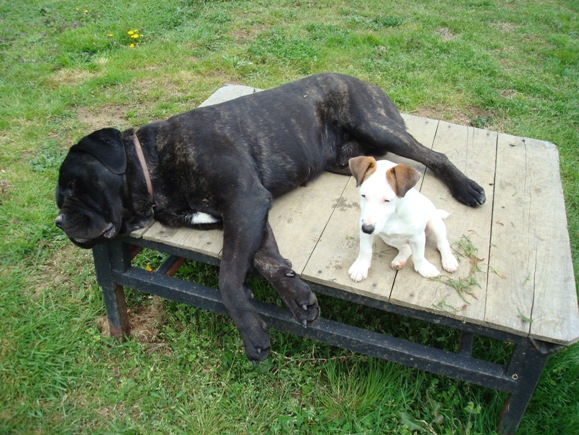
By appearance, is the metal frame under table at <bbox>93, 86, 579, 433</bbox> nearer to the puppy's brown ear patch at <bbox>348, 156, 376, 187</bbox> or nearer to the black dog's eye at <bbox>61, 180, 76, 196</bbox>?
the black dog's eye at <bbox>61, 180, 76, 196</bbox>

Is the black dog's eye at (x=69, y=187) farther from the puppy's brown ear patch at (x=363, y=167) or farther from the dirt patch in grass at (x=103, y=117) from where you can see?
the dirt patch in grass at (x=103, y=117)

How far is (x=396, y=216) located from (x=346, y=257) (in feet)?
1.62

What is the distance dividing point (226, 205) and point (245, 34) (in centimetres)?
500

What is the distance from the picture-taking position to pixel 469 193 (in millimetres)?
3229


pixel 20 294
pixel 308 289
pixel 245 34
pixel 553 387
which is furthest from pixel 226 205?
pixel 245 34

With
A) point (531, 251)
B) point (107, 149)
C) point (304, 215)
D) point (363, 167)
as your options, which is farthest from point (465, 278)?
point (107, 149)

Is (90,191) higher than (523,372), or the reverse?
(90,191)

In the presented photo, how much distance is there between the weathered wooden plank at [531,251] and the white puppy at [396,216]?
322mm

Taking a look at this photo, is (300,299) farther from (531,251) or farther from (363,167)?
(531,251)

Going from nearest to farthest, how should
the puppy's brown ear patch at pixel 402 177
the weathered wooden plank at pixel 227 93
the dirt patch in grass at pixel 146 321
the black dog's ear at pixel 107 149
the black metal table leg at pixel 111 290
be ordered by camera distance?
the puppy's brown ear patch at pixel 402 177, the black dog's ear at pixel 107 149, the black metal table leg at pixel 111 290, the dirt patch in grass at pixel 146 321, the weathered wooden plank at pixel 227 93

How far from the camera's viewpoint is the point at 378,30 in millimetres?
7340

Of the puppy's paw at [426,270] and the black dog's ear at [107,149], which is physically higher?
the black dog's ear at [107,149]

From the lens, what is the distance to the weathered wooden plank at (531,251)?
246cm

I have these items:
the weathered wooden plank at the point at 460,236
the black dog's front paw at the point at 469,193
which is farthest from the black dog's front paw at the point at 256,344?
the black dog's front paw at the point at 469,193
